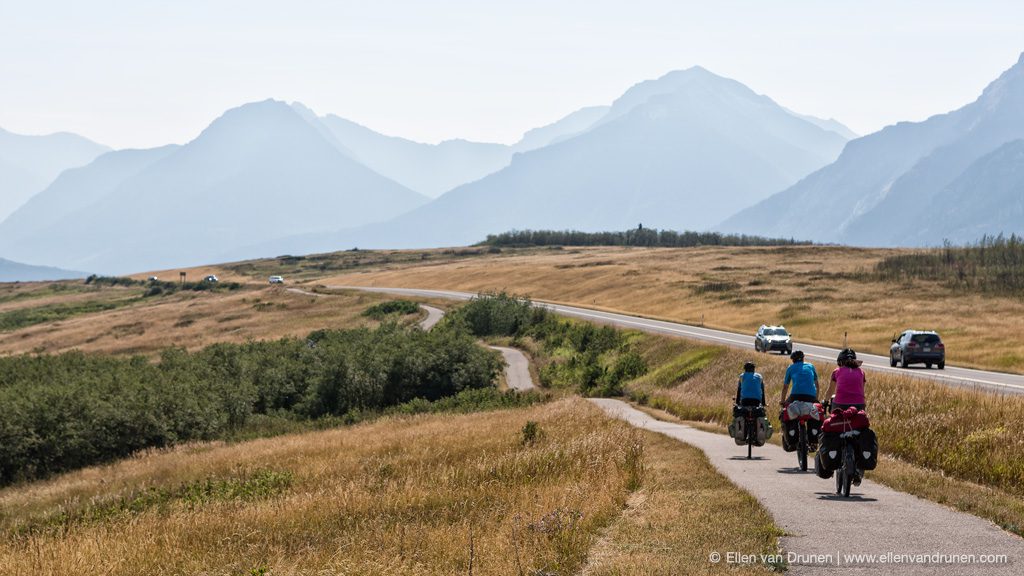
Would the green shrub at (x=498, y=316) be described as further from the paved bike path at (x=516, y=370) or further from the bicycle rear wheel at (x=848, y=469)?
the bicycle rear wheel at (x=848, y=469)

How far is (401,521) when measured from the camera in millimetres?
13938

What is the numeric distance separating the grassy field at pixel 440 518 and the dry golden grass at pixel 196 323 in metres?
63.7

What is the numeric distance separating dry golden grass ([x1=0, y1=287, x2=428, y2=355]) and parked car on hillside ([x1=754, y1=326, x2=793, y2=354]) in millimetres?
46858

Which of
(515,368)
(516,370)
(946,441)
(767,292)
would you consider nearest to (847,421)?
(946,441)

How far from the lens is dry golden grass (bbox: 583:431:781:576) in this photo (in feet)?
33.8

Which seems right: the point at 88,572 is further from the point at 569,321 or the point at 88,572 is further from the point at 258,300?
the point at 258,300

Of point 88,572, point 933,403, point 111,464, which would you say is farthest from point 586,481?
point 111,464

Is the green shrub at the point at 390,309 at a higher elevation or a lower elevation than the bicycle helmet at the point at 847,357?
lower

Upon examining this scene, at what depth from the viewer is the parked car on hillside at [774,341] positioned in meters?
51.3

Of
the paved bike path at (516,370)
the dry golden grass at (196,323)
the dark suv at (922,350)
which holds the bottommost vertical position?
the dry golden grass at (196,323)

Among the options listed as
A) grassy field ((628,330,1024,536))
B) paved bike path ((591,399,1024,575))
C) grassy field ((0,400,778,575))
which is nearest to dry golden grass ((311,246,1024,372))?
grassy field ((628,330,1024,536))

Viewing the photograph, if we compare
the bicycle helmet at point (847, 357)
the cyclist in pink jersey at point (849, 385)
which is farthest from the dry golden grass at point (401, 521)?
the bicycle helmet at point (847, 357)

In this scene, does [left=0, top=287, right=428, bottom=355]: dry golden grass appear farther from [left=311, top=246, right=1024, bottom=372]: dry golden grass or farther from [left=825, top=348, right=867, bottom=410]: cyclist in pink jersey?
[left=825, top=348, right=867, bottom=410]: cyclist in pink jersey

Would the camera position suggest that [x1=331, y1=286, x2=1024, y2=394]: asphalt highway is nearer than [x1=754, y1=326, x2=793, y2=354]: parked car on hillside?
Yes
